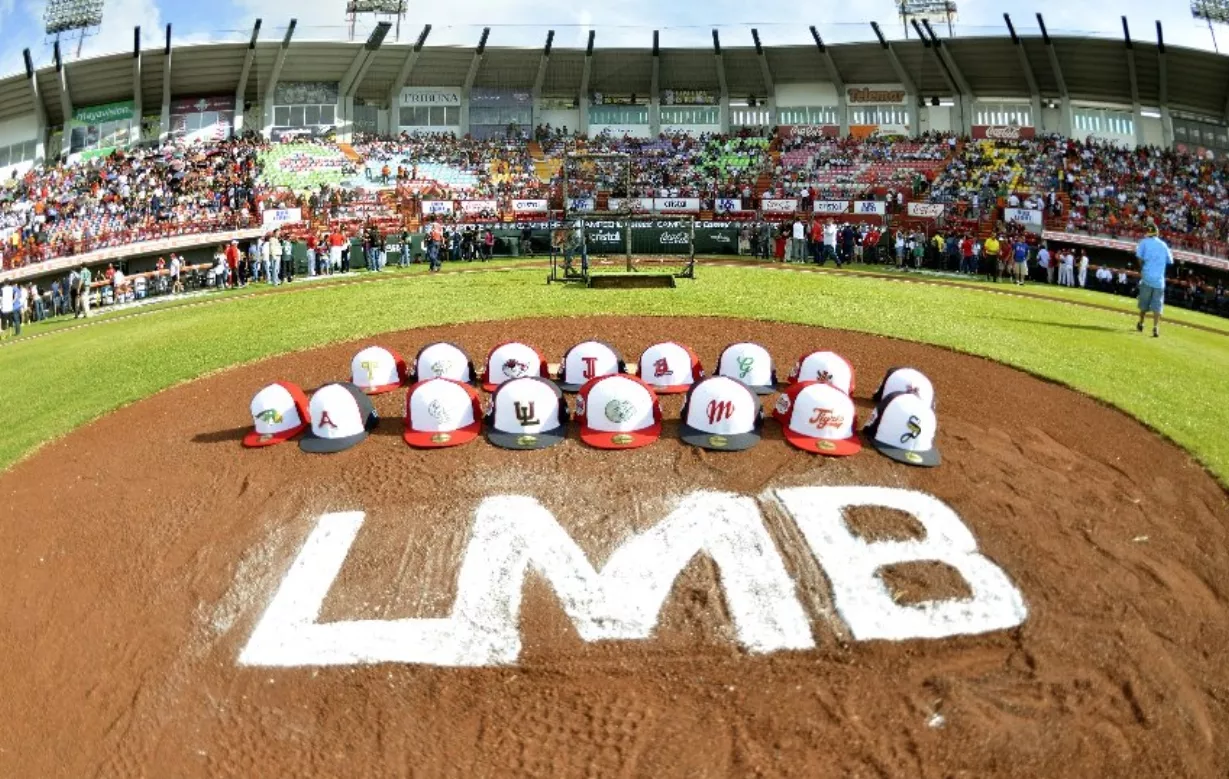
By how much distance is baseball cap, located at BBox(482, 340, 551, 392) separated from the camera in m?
12.1

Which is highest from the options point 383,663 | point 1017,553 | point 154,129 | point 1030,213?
point 154,129

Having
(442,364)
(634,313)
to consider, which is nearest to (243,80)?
(634,313)

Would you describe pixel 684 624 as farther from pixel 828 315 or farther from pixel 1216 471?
pixel 828 315

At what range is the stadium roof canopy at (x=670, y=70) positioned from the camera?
47.9m

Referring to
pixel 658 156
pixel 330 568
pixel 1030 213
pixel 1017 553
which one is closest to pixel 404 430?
pixel 330 568

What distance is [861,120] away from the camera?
54.5 m

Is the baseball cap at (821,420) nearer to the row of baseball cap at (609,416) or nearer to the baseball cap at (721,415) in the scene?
the row of baseball cap at (609,416)

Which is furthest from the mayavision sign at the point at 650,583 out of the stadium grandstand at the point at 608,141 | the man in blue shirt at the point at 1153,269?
the stadium grandstand at the point at 608,141

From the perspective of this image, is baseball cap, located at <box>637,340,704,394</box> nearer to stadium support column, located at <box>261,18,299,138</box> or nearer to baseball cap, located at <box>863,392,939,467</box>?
baseball cap, located at <box>863,392,939,467</box>

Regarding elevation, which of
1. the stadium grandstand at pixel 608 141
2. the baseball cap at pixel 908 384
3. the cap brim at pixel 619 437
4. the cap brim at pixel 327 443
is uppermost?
the stadium grandstand at pixel 608 141

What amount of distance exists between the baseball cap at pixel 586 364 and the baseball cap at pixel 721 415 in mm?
2327

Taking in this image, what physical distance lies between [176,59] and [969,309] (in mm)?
48950

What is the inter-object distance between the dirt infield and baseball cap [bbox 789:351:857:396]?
1560 millimetres

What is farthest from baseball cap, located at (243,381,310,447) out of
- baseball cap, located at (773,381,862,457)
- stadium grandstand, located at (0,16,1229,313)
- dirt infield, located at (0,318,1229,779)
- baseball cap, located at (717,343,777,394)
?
stadium grandstand, located at (0,16,1229,313)
